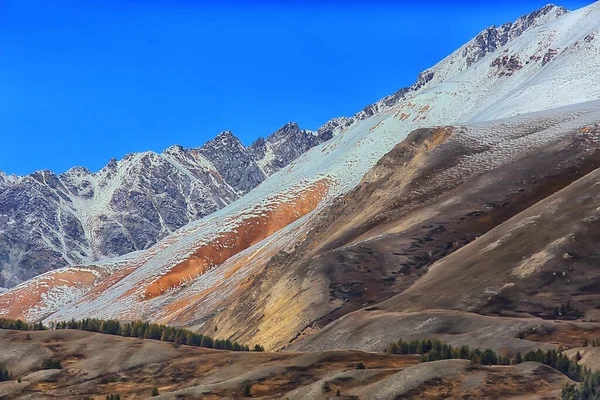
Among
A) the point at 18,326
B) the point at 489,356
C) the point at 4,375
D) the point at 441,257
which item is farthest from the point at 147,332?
the point at 441,257

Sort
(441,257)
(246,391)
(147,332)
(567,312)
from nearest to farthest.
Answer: (246,391)
(567,312)
(147,332)
(441,257)

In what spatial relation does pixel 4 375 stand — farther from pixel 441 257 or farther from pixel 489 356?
pixel 441 257

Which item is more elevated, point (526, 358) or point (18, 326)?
point (18, 326)

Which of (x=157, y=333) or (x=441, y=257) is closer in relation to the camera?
(x=157, y=333)

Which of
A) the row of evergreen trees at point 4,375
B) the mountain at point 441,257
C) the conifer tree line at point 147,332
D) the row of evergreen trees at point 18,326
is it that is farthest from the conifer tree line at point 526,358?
the row of evergreen trees at point 18,326

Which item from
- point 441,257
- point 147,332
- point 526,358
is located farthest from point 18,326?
point 441,257

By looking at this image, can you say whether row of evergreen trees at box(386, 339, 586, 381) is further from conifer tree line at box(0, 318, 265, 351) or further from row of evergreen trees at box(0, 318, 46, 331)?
row of evergreen trees at box(0, 318, 46, 331)

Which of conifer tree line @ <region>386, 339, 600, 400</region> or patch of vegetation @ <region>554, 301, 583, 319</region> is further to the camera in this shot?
patch of vegetation @ <region>554, 301, 583, 319</region>

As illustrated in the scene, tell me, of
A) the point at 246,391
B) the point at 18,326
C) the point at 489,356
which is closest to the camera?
the point at 246,391

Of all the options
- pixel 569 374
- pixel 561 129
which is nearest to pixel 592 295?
pixel 569 374

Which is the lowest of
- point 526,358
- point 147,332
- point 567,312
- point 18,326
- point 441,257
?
point 567,312

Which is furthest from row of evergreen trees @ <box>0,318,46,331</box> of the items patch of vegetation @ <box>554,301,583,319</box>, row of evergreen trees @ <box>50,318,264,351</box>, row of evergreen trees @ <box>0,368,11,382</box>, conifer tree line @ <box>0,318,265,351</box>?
patch of vegetation @ <box>554,301,583,319</box>
